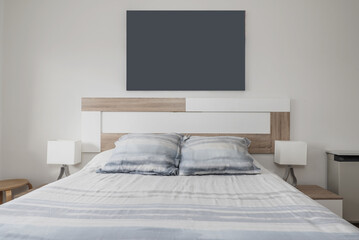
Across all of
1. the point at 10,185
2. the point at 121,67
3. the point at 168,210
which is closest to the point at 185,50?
the point at 121,67

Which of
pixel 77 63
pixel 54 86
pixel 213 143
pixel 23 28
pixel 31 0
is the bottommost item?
pixel 213 143

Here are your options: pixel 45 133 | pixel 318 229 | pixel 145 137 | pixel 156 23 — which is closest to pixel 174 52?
pixel 156 23

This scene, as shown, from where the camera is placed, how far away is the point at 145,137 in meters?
2.31

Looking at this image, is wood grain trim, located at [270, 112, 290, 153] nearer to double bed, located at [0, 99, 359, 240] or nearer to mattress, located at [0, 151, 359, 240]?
double bed, located at [0, 99, 359, 240]

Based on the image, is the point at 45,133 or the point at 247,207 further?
the point at 45,133

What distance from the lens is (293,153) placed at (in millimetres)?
2508

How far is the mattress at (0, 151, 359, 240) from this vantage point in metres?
0.97

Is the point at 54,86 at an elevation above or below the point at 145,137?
above

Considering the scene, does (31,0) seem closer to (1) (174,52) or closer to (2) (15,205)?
(1) (174,52)

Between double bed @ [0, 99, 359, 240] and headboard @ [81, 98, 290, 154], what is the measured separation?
0.63 meters

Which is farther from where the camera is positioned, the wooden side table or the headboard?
the headboard

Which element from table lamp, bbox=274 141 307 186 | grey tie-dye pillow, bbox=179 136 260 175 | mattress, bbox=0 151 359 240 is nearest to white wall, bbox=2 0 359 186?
table lamp, bbox=274 141 307 186

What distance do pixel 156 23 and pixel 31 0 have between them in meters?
1.29

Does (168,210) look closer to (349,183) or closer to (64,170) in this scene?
(64,170)
